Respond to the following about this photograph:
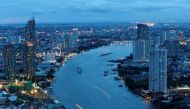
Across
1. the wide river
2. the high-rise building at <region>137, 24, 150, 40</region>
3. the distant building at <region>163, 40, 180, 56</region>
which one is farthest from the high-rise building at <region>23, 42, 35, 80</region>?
the distant building at <region>163, 40, 180, 56</region>

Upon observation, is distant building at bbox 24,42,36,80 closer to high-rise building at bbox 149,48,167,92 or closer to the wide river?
the wide river

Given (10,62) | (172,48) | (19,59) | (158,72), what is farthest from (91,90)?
(172,48)

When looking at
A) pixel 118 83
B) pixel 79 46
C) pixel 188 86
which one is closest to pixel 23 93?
pixel 118 83

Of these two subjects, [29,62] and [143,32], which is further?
[143,32]

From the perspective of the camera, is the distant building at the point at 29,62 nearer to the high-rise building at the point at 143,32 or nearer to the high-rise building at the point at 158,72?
the high-rise building at the point at 158,72

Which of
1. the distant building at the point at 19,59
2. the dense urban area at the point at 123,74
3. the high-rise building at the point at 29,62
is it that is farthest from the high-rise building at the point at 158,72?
the distant building at the point at 19,59

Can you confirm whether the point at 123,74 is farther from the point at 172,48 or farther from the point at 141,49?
the point at 172,48
